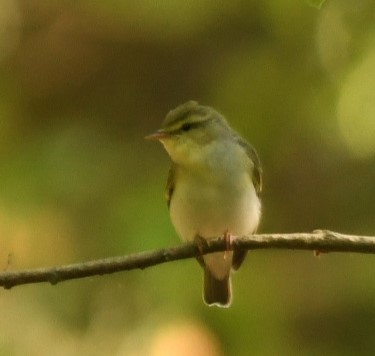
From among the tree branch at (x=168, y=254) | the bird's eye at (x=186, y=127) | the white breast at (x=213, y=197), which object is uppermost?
the bird's eye at (x=186, y=127)

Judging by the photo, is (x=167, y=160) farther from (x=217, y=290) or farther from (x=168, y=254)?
(x=168, y=254)

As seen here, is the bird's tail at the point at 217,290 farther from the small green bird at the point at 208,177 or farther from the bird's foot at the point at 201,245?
the bird's foot at the point at 201,245

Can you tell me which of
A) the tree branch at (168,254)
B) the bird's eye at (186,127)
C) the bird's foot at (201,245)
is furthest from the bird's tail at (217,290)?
the tree branch at (168,254)

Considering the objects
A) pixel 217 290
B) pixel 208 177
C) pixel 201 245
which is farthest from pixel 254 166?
pixel 201 245

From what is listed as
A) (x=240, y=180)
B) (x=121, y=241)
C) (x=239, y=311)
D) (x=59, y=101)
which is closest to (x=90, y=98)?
(x=59, y=101)

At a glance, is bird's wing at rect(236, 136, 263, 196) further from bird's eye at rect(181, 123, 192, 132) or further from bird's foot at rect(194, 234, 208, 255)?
bird's foot at rect(194, 234, 208, 255)

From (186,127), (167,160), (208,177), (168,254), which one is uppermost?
(167,160)
